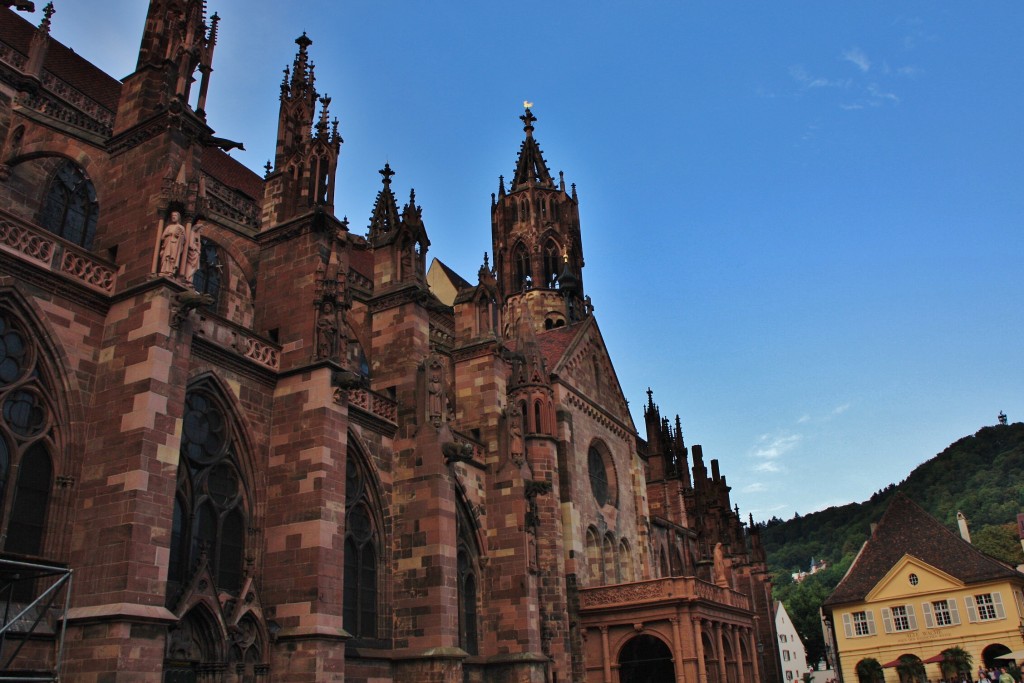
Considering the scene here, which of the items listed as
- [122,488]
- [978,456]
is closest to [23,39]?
[122,488]

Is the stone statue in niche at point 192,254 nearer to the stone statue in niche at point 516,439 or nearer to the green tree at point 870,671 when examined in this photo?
the stone statue in niche at point 516,439

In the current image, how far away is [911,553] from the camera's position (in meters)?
44.1

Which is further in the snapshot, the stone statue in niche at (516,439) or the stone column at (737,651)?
the stone column at (737,651)

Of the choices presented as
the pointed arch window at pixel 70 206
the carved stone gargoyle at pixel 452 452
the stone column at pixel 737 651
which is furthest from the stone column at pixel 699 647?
the pointed arch window at pixel 70 206

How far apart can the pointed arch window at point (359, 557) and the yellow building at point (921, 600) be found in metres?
32.1

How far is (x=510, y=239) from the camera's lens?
49.3 metres

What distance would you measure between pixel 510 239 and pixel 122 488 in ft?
126

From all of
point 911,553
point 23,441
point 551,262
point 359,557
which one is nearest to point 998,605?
point 911,553

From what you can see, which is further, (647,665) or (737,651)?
(647,665)

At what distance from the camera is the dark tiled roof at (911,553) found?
41.3 meters

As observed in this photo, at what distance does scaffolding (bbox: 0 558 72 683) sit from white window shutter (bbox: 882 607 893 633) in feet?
137

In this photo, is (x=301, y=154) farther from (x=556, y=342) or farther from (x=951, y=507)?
(x=951, y=507)

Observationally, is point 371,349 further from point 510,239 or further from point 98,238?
point 510,239

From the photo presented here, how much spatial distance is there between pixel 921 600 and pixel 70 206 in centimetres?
4084
